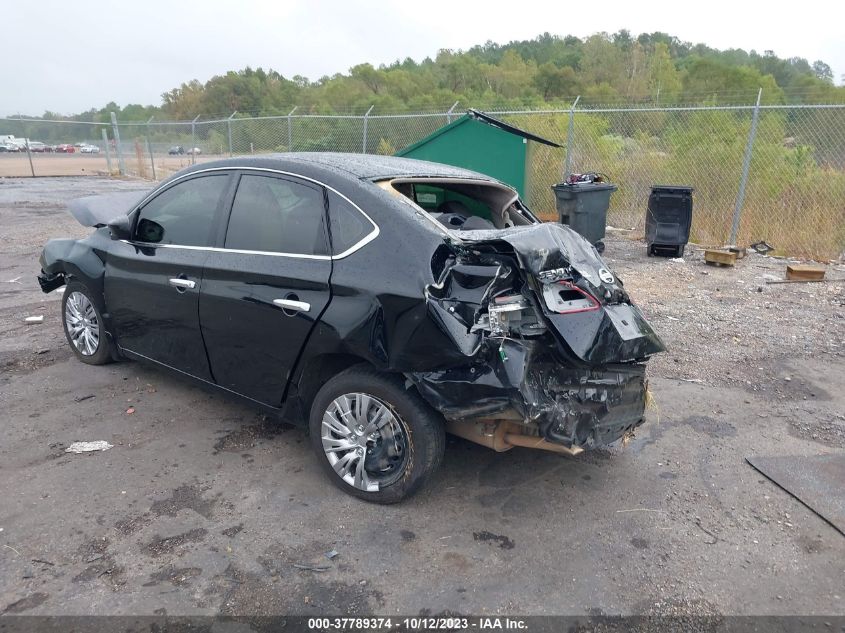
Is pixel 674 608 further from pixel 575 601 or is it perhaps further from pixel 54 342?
pixel 54 342

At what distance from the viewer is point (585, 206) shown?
962 cm

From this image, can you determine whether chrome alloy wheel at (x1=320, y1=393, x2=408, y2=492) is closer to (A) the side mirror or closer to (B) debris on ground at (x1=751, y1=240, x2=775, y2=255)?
(A) the side mirror

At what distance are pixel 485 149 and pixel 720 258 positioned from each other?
13.3 ft

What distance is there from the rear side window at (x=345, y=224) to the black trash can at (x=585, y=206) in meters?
6.75

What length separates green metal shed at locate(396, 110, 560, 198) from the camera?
1032 cm

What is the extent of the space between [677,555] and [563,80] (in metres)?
51.2

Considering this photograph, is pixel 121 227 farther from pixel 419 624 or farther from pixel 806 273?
pixel 806 273

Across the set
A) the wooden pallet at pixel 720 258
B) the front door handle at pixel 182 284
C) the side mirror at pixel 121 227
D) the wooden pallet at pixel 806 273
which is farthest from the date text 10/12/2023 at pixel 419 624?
the wooden pallet at pixel 720 258

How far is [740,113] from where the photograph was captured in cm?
1306

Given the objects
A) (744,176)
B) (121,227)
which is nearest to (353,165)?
(121,227)

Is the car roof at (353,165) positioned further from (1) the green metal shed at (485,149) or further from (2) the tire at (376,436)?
(1) the green metal shed at (485,149)

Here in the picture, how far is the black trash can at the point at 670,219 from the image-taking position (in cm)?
959

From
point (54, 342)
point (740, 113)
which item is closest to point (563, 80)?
point (740, 113)

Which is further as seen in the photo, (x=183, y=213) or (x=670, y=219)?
(x=670, y=219)
